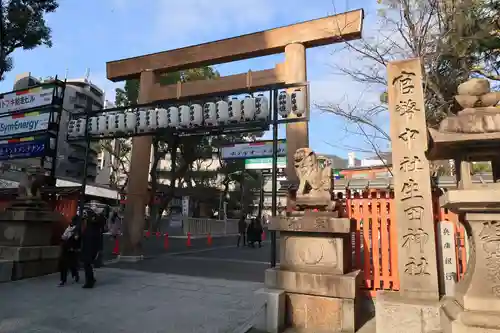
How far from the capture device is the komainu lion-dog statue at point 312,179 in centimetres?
577

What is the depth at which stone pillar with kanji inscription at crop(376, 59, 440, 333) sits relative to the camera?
15.3ft

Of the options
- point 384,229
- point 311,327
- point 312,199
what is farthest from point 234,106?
point 311,327

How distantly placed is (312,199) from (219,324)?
2.59m

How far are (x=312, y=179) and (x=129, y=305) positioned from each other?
427 centimetres

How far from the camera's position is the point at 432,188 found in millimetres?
5430

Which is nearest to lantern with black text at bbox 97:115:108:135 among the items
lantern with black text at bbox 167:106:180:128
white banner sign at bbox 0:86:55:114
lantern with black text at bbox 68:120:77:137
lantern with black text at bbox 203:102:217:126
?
lantern with black text at bbox 68:120:77:137

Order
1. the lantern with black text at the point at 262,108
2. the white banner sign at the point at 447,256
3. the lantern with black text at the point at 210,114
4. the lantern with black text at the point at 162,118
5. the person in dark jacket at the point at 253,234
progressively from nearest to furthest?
the white banner sign at the point at 447,256, the lantern with black text at the point at 262,108, the lantern with black text at the point at 210,114, the lantern with black text at the point at 162,118, the person in dark jacket at the point at 253,234

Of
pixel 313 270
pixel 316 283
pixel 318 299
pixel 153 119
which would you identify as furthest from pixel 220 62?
pixel 318 299

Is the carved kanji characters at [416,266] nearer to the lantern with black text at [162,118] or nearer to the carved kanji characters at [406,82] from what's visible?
the carved kanji characters at [406,82]

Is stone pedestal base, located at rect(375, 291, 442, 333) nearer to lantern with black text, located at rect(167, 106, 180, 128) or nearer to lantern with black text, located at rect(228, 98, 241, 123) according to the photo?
lantern with black text, located at rect(228, 98, 241, 123)

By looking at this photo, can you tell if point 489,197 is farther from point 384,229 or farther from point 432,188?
point 384,229

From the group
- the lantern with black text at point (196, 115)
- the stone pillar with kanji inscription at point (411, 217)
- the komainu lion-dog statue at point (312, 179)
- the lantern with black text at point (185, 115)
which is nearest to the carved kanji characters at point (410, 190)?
the stone pillar with kanji inscription at point (411, 217)

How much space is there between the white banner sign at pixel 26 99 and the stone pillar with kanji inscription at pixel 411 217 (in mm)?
10877

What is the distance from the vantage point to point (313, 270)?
18.2 feet
